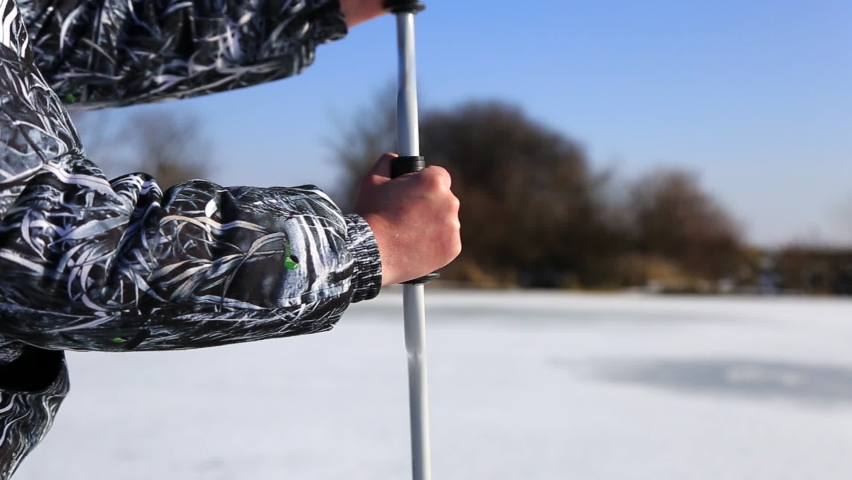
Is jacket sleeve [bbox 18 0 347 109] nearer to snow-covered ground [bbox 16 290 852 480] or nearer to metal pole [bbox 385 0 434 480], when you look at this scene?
metal pole [bbox 385 0 434 480]

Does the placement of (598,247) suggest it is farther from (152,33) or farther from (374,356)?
(152,33)

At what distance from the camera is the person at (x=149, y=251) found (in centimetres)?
46


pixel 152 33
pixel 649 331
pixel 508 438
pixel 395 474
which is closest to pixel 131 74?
pixel 152 33

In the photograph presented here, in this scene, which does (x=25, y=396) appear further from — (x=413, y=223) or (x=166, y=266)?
(x=413, y=223)

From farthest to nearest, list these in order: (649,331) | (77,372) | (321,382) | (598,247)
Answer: (598,247), (649,331), (77,372), (321,382)

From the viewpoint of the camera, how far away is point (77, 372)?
240 centimetres

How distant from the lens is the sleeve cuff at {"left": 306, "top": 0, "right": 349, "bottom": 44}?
2.85 feet

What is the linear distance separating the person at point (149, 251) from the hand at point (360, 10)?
0.31 m

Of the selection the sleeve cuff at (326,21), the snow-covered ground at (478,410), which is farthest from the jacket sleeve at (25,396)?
the snow-covered ground at (478,410)

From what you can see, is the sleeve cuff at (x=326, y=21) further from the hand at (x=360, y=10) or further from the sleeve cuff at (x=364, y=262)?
the sleeve cuff at (x=364, y=262)

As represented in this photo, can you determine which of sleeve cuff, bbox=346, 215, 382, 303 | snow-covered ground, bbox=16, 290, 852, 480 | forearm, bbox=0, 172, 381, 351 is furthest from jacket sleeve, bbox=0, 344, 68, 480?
snow-covered ground, bbox=16, 290, 852, 480

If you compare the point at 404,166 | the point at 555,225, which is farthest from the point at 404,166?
the point at 555,225

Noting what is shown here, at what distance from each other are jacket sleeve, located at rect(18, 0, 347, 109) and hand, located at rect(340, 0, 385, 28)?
0.01 meters

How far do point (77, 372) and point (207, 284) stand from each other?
2207 millimetres
